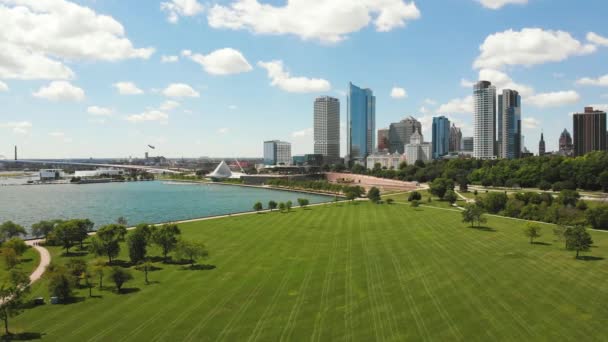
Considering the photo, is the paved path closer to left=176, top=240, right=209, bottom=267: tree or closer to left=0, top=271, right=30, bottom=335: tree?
left=0, top=271, right=30, bottom=335: tree

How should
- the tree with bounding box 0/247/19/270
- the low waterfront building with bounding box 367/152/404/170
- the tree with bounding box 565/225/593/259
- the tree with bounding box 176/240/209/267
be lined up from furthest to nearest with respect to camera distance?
1. the low waterfront building with bounding box 367/152/404/170
2. the tree with bounding box 565/225/593/259
3. the tree with bounding box 176/240/209/267
4. the tree with bounding box 0/247/19/270

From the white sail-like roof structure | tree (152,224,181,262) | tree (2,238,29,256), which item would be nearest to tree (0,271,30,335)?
tree (152,224,181,262)

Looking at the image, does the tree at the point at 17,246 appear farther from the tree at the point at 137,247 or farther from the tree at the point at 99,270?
the tree at the point at 99,270

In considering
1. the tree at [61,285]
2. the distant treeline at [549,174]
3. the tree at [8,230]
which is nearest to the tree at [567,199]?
the distant treeline at [549,174]

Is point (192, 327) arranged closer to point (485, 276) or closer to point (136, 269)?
point (136, 269)

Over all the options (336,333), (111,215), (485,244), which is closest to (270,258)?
(336,333)

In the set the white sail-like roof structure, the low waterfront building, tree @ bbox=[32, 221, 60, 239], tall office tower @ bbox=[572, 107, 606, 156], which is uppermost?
tall office tower @ bbox=[572, 107, 606, 156]

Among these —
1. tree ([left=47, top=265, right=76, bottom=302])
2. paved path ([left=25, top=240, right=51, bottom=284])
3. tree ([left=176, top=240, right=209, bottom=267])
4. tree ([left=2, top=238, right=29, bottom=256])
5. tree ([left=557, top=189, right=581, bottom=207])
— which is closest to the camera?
tree ([left=47, top=265, right=76, bottom=302])
